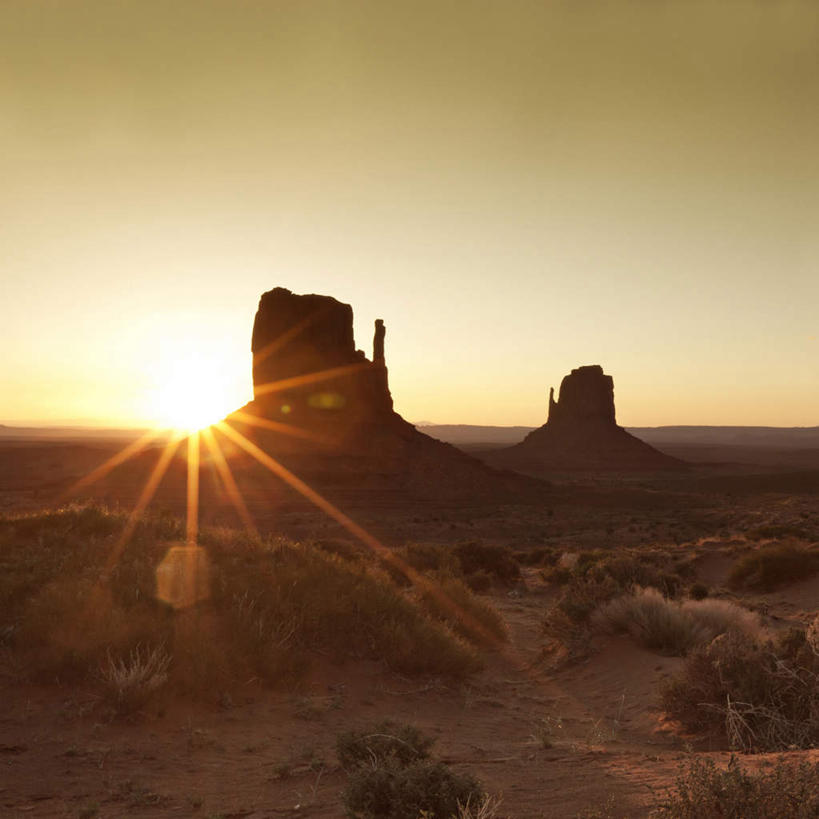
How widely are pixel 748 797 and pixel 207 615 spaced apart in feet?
23.0

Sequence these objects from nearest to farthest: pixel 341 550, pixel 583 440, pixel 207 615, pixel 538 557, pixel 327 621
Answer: pixel 207 615 → pixel 327 621 → pixel 341 550 → pixel 538 557 → pixel 583 440

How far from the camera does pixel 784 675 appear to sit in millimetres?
6352

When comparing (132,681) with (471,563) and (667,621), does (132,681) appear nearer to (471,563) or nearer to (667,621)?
(667,621)

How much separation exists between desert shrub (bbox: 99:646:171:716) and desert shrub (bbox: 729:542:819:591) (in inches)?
604

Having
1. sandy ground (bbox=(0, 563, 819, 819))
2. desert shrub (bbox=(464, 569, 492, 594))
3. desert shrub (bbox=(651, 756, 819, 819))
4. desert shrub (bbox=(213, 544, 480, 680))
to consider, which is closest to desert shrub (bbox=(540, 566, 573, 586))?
desert shrub (bbox=(464, 569, 492, 594))

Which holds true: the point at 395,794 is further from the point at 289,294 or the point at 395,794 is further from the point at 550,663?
the point at 289,294

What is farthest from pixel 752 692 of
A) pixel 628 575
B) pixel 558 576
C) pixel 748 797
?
pixel 558 576

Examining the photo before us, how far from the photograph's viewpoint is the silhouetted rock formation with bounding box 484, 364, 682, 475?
324 ft

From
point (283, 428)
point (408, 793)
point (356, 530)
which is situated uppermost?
point (283, 428)

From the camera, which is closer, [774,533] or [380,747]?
[380,747]

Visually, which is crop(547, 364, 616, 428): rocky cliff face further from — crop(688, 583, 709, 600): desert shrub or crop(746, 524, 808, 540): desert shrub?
crop(688, 583, 709, 600): desert shrub

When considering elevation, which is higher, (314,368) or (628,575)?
(314,368)

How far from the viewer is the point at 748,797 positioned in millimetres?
3508

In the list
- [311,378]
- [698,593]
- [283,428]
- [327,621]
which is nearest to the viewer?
[327,621]
